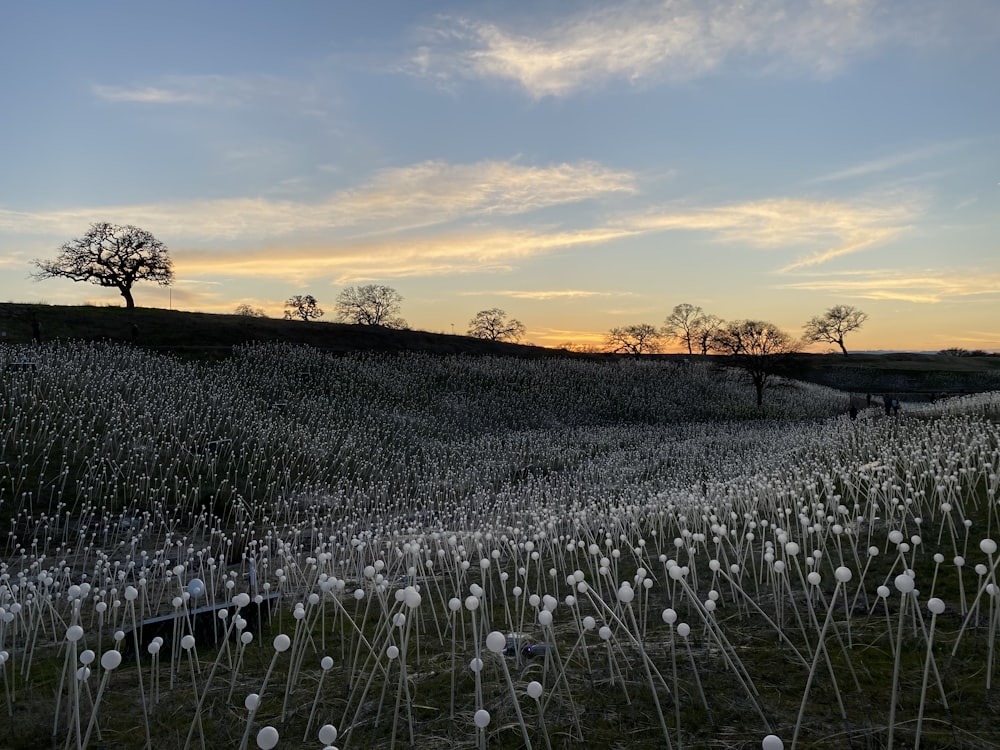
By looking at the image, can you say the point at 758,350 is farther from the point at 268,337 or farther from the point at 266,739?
the point at 266,739

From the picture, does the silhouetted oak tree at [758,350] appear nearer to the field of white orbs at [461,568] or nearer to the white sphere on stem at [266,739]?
the field of white orbs at [461,568]

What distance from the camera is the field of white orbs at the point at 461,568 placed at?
4512 mm

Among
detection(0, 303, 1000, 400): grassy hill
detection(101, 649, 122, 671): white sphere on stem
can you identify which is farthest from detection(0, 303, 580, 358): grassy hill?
detection(101, 649, 122, 671): white sphere on stem

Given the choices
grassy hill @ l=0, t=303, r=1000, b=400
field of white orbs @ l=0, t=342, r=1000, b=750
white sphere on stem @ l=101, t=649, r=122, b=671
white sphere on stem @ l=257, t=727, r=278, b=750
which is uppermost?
grassy hill @ l=0, t=303, r=1000, b=400

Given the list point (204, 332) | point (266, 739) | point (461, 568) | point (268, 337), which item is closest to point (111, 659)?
point (266, 739)

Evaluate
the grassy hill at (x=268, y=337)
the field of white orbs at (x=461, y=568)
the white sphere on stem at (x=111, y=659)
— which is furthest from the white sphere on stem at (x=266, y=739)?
the grassy hill at (x=268, y=337)

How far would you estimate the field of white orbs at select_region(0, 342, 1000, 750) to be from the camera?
178 inches

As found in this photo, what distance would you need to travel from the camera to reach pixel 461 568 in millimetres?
8117

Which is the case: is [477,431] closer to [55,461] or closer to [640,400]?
[640,400]

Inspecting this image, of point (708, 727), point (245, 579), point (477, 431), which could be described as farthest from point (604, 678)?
point (477, 431)

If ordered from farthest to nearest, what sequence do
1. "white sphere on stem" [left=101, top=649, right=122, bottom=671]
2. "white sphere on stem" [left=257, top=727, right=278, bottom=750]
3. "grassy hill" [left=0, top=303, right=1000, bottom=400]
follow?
"grassy hill" [left=0, top=303, right=1000, bottom=400] → "white sphere on stem" [left=101, top=649, right=122, bottom=671] → "white sphere on stem" [left=257, top=727, right=278, bottom=750]

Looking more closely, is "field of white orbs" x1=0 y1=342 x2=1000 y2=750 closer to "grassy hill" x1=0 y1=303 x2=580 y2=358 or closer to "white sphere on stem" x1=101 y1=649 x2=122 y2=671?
"white sphere on stem" x1=101 y1=649 x2=122 y2=671

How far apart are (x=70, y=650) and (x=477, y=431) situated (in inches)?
1203

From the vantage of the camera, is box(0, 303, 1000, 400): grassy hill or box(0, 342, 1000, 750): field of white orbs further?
box(0, 303, 1000, 400): grassy hill
